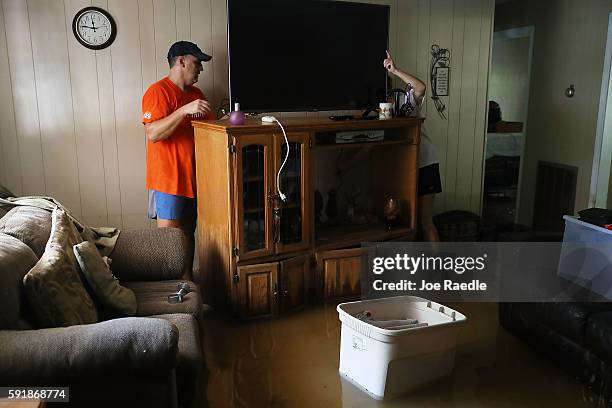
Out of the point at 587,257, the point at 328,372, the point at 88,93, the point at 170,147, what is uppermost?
the point at 88,93

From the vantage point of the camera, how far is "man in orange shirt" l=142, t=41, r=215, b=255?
3.22 meters

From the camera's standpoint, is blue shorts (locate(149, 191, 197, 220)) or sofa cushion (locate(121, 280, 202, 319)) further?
blue shorts (locate(149, 191, 197, 220))

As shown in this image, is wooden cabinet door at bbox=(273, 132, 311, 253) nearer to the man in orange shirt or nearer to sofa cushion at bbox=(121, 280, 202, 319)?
the man in orange shirt

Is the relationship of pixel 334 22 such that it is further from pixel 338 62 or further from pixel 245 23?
pixel 245 23

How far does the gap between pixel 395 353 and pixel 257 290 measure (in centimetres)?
106

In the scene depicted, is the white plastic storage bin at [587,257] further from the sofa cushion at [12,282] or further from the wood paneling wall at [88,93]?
the sofa cushion at [12,282]

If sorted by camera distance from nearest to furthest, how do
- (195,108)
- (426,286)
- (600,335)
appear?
(600,335) → (195,108) → (426,286)

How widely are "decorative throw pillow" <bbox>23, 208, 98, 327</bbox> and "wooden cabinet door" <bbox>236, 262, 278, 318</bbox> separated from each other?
3.70 feet

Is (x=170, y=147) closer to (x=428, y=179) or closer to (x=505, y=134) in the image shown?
(x=428, y=179)

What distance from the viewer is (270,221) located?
3.28 meters

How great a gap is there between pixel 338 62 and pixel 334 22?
9.4 inches

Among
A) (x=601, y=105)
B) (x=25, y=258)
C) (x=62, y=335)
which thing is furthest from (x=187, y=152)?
(x=601, y=105)

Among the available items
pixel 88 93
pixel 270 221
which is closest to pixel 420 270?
pixel 270 221

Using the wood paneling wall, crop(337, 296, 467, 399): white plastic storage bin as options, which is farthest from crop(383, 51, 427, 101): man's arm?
crop(337, 296, 467, 399): white plastic storage bin
